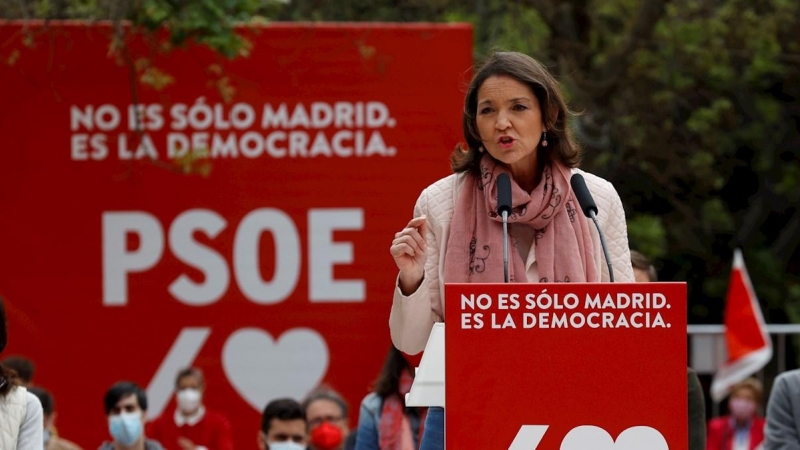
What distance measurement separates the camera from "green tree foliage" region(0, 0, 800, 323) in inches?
573

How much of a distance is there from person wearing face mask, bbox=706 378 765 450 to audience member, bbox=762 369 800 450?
512 centimetres

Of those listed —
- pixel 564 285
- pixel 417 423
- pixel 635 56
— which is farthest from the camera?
pixel 635 56

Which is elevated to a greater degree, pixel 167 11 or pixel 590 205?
pixel 167 11

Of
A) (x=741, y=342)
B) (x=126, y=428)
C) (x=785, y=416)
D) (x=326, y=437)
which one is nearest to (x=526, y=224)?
(x=785, y=416)

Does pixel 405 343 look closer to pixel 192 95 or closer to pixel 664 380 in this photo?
pixel 664 380

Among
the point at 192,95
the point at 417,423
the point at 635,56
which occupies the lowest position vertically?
the point at 417,423

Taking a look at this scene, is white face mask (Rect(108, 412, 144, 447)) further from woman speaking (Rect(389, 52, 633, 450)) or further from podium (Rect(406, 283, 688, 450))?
podium (Rect(406, 283, 688, 450))

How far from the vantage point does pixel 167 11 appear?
991 centimetres

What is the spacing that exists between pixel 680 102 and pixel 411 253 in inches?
518

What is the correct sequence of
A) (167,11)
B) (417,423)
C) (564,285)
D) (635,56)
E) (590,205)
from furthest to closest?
(635,56), (167,11), (417,423), (590,205), (564,285)

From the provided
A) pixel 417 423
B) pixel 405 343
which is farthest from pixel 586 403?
pixel 417 423

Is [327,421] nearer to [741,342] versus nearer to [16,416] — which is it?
[16,416]

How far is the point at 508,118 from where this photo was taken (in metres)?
4.37

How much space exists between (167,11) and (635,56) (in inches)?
277
